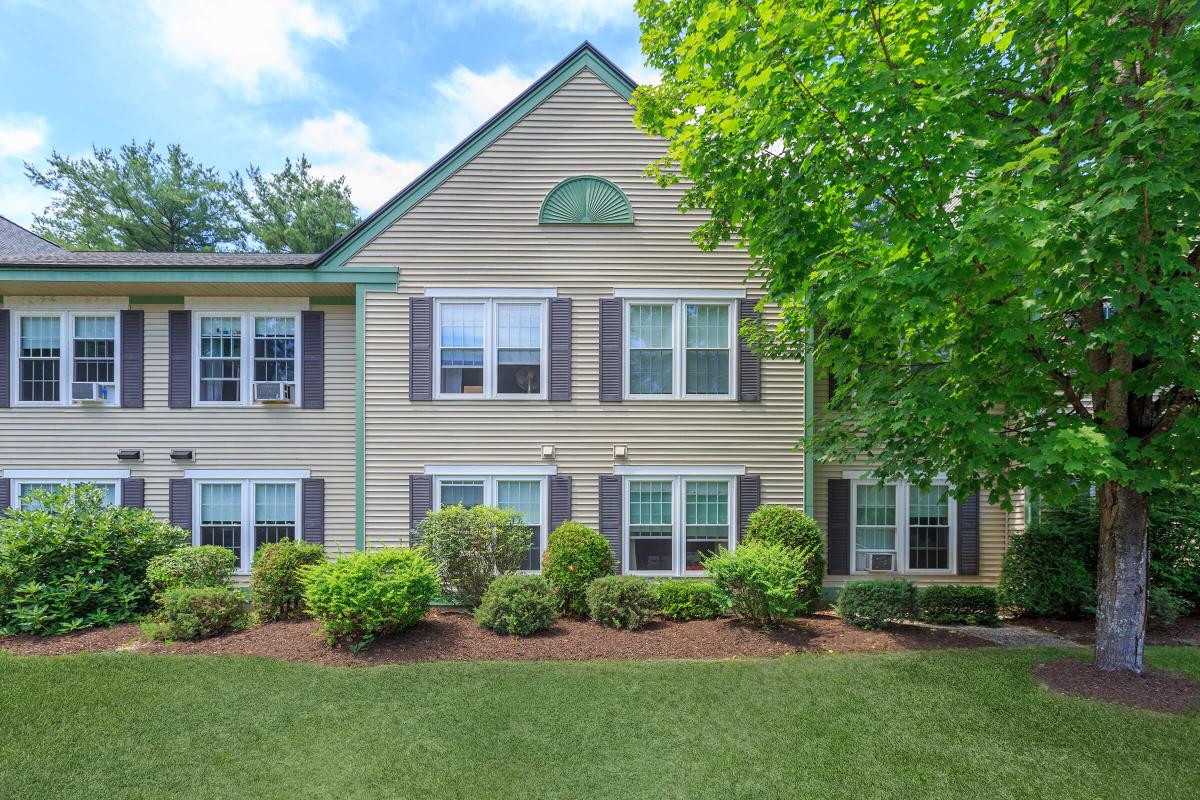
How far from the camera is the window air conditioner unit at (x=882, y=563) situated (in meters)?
9.72

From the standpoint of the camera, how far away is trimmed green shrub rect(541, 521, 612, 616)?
26.5ft

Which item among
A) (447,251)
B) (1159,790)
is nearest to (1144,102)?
(1159,790)

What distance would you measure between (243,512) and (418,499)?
3.38 m

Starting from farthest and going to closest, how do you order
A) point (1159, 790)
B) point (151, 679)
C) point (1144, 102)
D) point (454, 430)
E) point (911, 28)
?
1. point (454, 430)
2. point (151, 679)
3. point (911, 28)
4. point (1144, 102)
5. point (1159, 790)

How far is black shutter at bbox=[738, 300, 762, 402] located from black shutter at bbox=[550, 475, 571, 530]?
130 inches

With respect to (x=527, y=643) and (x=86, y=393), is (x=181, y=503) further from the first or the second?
(x=527, y=643)

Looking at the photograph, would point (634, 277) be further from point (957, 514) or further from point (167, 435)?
point (167, 435)

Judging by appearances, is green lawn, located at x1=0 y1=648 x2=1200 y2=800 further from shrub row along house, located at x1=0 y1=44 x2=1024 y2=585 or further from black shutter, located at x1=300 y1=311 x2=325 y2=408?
black shutter, located at x1=300 y1=311 x2=325 y2=408

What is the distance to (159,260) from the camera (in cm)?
1005

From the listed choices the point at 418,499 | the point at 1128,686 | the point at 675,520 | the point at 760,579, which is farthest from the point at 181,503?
the point at 1128,686

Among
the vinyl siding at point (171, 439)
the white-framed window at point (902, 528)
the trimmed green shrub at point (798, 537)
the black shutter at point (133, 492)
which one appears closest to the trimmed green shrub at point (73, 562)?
the black shutter at point (133, 492)

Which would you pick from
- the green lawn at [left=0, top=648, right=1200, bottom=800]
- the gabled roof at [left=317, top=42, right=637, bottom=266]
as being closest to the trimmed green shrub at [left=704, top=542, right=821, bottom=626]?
the green lawn at [left=0, top=648, right=1200, bottom=800]

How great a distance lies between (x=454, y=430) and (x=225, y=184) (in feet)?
86.3

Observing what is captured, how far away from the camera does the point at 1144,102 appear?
495cm
